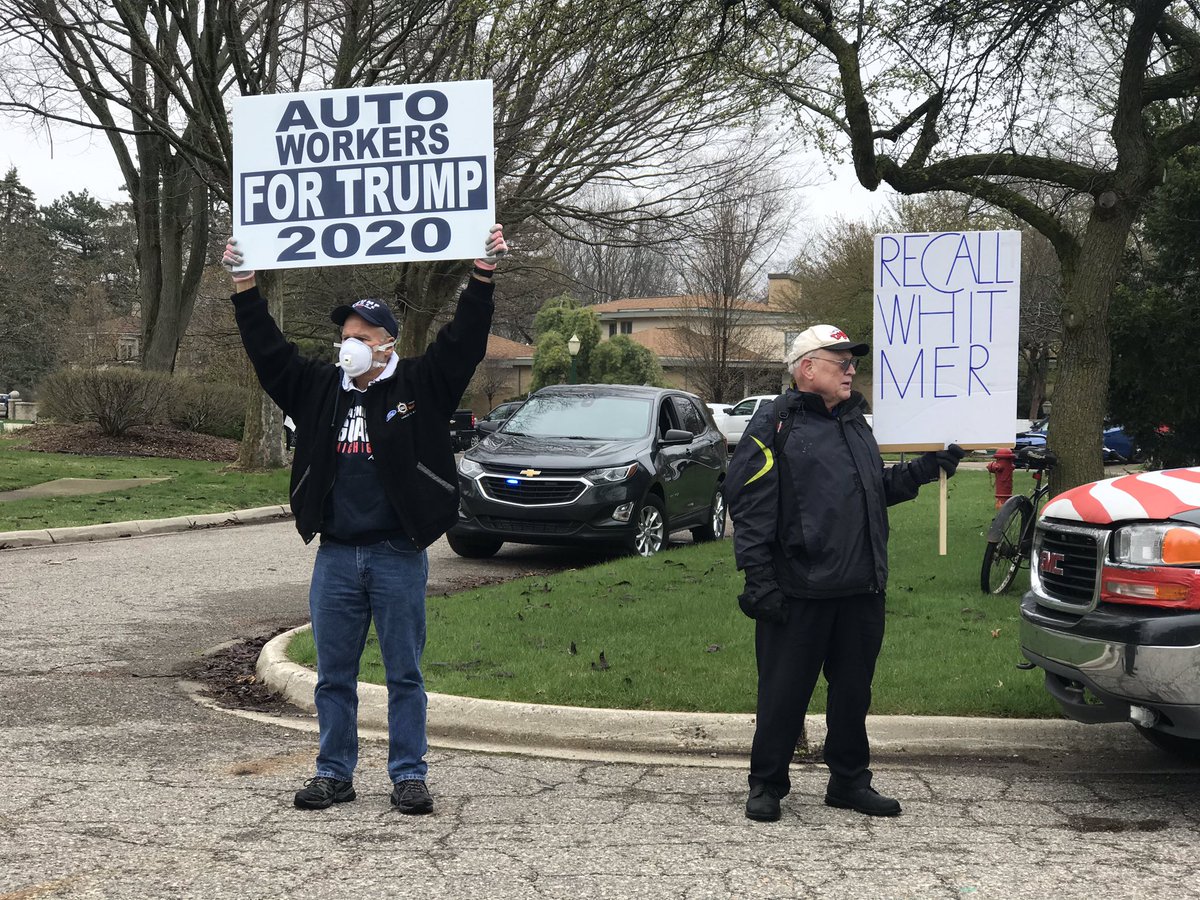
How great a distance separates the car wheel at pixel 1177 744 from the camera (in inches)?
228

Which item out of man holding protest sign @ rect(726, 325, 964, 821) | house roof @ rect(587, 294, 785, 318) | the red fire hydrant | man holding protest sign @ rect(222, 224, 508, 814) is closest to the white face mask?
man holding protest sign @ rect(222, 224, 508, 814)

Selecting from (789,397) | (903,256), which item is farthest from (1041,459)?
(789,397)

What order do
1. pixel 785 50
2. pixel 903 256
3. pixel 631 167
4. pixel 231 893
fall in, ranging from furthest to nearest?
pixel 631 167, pixel 785 50, pixel 903 256, pixel 231 893

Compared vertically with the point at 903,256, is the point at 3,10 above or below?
above

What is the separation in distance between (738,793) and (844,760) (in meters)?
0.52

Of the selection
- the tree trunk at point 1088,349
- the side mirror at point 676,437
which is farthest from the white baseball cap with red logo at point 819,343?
the side mirror at point 676,437

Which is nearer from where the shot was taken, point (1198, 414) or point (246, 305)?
point (246, 305)

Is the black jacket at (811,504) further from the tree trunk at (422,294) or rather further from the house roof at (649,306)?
the house roof at (649,306)

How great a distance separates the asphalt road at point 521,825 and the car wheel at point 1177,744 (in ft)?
0.32

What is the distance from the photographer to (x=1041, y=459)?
948cm

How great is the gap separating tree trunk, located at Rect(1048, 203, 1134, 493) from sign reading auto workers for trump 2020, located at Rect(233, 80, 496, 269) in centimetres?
632

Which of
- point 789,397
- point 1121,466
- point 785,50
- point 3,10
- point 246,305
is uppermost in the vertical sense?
point 3,10

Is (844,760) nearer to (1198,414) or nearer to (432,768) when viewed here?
(432,768)

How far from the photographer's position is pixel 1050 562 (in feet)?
18.2
